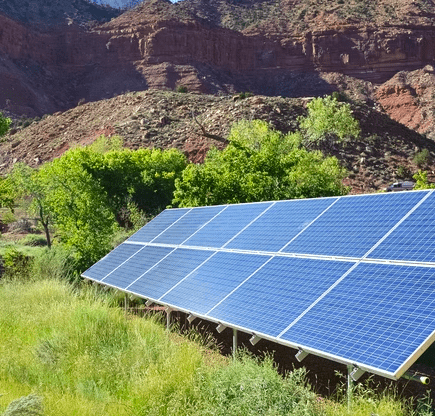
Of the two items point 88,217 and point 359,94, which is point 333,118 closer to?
point 88,217

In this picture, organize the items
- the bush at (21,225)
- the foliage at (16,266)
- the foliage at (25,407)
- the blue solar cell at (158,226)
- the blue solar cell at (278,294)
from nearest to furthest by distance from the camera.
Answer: the foliage at (25,407) → the blue solar cell at (278,294) → the blue solar cell at (158,226) → the foliage at (16,266) → the bush at (21,225)

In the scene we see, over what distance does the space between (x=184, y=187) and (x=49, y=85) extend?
10062 centimetres

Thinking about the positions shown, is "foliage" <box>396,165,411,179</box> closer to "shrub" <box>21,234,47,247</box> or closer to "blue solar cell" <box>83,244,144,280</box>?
"shrub" <box>21,234,47,247</box>

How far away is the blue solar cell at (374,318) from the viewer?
650 centimetres

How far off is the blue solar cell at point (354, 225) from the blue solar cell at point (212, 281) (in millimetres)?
837

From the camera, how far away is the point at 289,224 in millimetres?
11602

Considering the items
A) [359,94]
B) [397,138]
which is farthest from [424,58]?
[397,138]

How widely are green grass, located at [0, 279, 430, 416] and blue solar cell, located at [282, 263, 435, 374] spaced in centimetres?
53

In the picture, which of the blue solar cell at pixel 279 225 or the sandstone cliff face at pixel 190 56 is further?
the sandstone cliff face at pixel 190 56

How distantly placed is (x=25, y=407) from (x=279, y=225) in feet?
21.0

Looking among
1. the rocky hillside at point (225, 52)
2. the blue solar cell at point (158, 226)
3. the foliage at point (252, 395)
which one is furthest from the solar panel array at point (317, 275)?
the rocky hillside at point (225, 52)

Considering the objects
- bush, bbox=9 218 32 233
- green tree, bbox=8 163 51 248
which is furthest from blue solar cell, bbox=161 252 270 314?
bush, bbox=9 218 32 233

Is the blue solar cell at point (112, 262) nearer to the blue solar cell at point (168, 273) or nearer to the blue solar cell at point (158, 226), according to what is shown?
the blue solar cell at point (158, 226)

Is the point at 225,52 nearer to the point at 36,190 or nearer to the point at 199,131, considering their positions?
the point at 199,131
